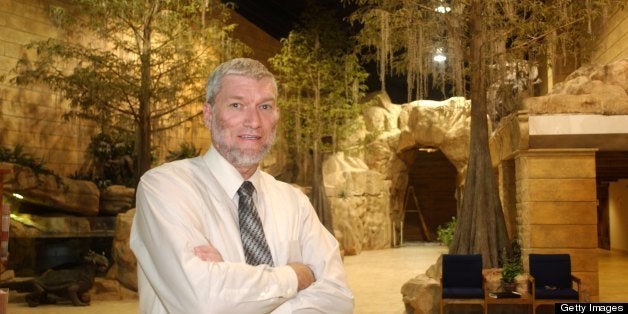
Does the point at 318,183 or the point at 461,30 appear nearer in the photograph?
the point at 461,30

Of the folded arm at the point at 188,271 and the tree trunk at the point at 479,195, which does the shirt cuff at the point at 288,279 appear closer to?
the folded arm at the point at 188,271

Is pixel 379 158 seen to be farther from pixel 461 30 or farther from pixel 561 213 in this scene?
pixel 561 213

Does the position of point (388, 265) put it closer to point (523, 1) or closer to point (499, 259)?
point (499, 259)

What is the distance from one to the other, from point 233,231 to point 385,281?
9.22m

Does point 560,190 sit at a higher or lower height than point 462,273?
higher

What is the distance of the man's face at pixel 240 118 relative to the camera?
161cm

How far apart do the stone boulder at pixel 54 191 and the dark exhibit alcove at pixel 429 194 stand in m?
12.1

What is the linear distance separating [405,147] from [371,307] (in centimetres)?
1133

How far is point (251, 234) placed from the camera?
154 cm

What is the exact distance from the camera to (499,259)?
783 cm

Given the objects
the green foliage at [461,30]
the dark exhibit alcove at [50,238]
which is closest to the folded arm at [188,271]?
the green foliage at [461,30]

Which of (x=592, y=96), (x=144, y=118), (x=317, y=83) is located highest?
(x=317, y=83)

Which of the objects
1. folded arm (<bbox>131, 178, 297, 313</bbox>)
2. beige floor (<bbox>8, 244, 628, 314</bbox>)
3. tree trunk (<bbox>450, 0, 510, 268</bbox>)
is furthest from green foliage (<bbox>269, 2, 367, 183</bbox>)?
folded arm (<bbox>131, 178, 297, 313</bbox>)

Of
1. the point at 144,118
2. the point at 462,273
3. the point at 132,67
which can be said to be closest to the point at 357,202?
the point at 144,118
